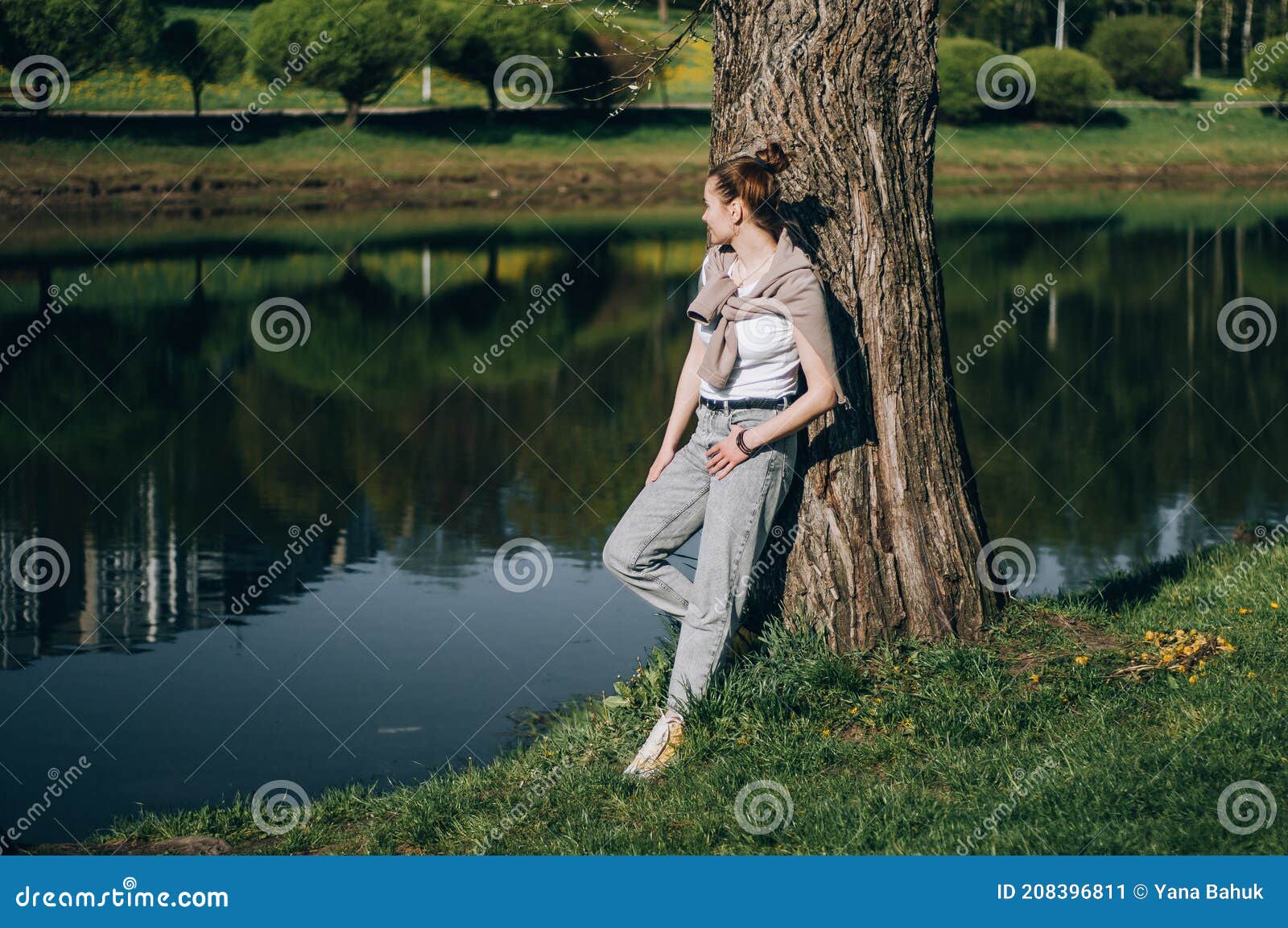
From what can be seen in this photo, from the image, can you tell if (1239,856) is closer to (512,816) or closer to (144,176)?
(512,816)

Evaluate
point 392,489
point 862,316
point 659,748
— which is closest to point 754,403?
point 862,316

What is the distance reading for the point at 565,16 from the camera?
5250 cm

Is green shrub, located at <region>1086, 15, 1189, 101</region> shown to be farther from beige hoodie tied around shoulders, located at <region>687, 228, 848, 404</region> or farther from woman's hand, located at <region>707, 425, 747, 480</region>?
woman's hand, located at <region>707, 425, 747, 480</region>

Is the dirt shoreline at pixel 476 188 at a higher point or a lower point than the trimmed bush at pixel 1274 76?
lower

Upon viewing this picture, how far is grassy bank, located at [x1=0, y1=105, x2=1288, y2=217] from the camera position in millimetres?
40031

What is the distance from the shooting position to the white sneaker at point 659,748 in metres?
5.31

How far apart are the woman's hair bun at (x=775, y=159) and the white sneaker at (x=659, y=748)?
6.98ft

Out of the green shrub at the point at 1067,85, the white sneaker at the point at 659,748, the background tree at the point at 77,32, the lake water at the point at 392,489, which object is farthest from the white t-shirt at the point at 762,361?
the green shrub at the point at 1067,85

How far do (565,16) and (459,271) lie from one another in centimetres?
2671

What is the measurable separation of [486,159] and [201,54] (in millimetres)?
9846

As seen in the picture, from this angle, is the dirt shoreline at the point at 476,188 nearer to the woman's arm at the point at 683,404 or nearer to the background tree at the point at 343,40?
the background tree at the point at 343,40

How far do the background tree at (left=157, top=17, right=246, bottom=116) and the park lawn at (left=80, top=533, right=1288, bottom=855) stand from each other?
43701 millimetres

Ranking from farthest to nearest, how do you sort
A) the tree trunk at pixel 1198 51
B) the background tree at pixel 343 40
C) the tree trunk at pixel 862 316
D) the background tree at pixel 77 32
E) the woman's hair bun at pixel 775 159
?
the tree trunk at pixel 1198 51 < the background tree at pixel 343 40 < the background tree at pixel 77 32 < the tree trunk at pixel 862 316 < the woman's hair bun at pixel 775 159

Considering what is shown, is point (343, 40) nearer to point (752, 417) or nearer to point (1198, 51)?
point (752, 417)
